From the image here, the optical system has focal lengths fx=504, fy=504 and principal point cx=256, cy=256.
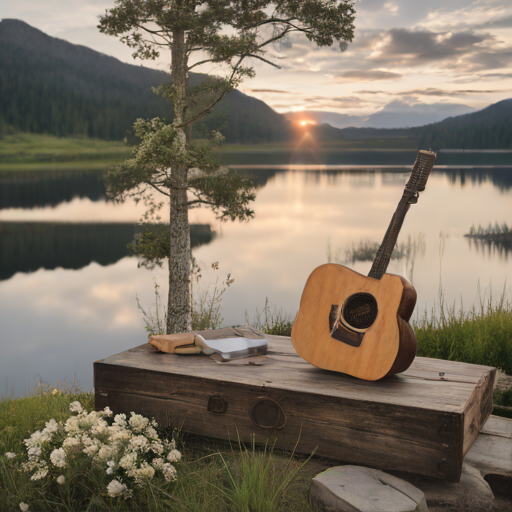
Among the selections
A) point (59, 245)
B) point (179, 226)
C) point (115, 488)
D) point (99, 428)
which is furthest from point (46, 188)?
point (115, 488)

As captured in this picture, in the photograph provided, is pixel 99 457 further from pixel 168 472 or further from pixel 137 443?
pixel 168 472

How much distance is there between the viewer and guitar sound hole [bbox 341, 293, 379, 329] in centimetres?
316

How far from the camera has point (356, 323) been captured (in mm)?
3229

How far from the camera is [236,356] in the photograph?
3.67 metres

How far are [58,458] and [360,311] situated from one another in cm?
193

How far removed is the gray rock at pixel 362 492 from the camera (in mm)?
2455

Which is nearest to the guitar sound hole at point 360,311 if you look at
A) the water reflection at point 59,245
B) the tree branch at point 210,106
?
the tree branch at point 210,106

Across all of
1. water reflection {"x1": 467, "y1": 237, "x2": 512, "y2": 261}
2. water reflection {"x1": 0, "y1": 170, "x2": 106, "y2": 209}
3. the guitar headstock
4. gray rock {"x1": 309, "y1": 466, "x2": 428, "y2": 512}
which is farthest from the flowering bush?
water reflection {"x1": 0, "y1": 170, "x2": 106, "y2": 209}

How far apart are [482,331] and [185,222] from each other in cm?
383

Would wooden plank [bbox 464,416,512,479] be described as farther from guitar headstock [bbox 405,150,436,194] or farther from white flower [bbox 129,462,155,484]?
white flower [bbox 129,462,155,484]

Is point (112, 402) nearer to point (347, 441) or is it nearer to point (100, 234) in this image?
point (347, 441)

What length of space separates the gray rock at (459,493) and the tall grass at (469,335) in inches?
102

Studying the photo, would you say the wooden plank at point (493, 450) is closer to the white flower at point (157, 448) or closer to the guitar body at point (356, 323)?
the guitar body at point (356, 323)

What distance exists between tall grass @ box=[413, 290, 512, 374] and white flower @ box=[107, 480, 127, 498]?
3.90 m
